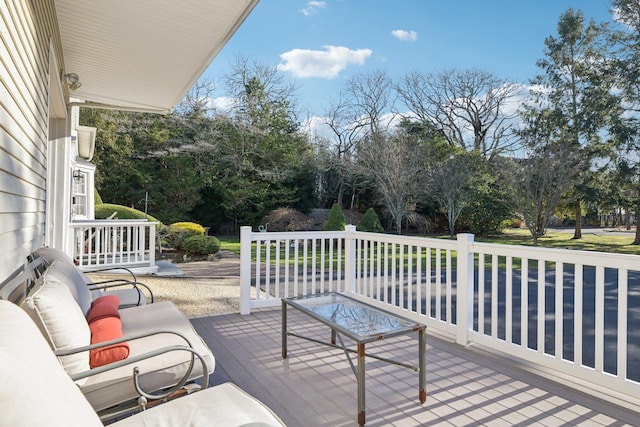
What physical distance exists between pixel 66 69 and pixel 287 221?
1108cm

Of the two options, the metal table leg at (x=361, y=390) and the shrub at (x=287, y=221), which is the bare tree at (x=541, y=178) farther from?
the metal table leg at (x=361, y=390)

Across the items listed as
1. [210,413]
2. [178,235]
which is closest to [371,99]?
[178,235]

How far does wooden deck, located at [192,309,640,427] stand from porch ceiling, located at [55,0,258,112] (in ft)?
9.41

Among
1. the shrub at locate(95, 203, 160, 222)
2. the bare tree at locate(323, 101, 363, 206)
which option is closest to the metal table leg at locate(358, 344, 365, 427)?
the shrub at locate(95, 203, 160, 222)

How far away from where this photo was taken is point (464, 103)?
20547 mm

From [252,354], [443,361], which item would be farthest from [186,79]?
[443,361]

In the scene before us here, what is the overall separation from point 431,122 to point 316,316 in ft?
61.5

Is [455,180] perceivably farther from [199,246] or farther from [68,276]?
[68,276]

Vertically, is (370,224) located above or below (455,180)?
below

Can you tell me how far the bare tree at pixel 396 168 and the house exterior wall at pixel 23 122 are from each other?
13.1m

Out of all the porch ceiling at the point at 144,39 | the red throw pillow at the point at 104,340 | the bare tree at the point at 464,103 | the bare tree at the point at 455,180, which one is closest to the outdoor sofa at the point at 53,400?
the red throw pillow at the point at 104,340

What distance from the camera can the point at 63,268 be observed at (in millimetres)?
2598

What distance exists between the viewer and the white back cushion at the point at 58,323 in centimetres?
172

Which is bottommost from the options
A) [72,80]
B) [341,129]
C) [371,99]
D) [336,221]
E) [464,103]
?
[336,221]
